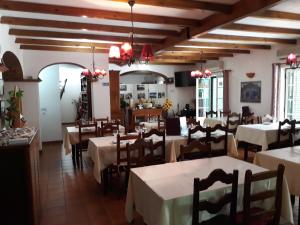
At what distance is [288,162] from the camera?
2.78 m

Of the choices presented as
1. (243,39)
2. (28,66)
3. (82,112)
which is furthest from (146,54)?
(82,112)

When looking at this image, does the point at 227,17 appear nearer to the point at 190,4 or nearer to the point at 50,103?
the point at 190,4

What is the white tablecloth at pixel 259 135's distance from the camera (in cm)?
493

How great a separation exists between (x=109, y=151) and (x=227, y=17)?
274cm

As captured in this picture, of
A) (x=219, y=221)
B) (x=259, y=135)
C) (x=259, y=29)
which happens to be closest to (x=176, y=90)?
(x=259, y=29)

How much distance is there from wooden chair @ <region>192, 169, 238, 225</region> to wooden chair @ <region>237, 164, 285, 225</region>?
0.08m

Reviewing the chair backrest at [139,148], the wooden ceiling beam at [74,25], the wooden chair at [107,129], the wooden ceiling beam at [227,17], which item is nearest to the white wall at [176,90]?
the wooden ceiling beam at [227,17]

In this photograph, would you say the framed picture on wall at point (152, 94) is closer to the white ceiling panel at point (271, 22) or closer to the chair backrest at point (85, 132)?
the chair backrest at point (85, 132)

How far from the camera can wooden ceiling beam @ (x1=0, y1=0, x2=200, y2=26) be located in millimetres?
3589

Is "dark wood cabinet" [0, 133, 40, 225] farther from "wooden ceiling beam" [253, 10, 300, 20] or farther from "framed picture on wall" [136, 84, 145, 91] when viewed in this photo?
"framed picture on wall" [136, 84, 145, 91]

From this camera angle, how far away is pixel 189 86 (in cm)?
1091

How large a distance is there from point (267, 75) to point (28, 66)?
6.66 m

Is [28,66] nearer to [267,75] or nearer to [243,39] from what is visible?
[243,39]

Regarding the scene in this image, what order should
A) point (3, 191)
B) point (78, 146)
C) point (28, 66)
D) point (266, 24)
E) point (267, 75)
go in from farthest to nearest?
point (267, 75) → point (28, 66) → point (78, 146) → point (266, 24) → point (3, 191)
